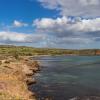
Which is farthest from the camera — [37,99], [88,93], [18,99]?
[88,93]

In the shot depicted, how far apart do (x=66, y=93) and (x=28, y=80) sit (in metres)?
14.4

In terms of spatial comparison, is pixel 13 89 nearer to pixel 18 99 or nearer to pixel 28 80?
pixel 18 99

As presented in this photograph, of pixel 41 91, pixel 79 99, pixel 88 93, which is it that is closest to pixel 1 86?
pixel 41 91

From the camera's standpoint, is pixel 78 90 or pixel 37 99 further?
pixel 78 90

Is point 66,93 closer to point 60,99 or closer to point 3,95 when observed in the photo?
point 60,99

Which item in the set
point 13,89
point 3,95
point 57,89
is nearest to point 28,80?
point 57,89

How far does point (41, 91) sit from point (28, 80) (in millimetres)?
10624

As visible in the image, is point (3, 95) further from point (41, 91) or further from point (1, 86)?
point (41, 91)

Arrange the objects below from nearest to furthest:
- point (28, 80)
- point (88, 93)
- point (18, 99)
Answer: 1. point (18, 99)
2. point (88, 93)
3. point (28, 80)

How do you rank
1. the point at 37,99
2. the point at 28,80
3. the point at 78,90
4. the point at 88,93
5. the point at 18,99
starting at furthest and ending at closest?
Answer: 1. the point at 28,80
2. the point at 78,90
3. the point at 88,93
4. the point at 37,99
5. the point at 18,99

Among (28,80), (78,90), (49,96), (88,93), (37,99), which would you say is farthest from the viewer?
(28,80)

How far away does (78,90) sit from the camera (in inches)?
2035

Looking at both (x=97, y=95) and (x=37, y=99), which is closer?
(x=37, y=99)

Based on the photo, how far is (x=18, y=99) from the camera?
34.8m
